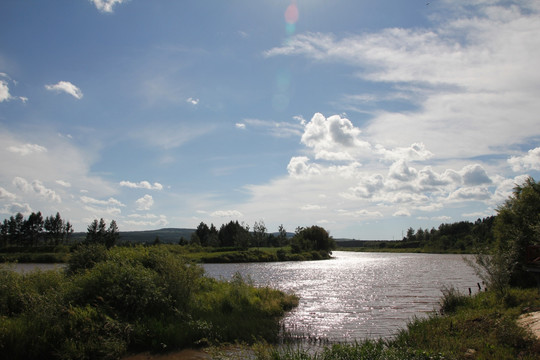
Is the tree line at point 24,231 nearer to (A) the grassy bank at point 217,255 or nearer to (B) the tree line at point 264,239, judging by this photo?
(A) the grassy bank at point 217,255

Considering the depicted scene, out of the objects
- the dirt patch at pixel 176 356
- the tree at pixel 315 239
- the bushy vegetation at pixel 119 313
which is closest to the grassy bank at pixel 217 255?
the tree at pixel 315 239

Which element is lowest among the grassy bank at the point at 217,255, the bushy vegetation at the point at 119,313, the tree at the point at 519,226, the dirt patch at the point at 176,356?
the grassy bank at the point at 217,255

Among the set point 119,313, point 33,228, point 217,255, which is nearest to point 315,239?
point 217,255

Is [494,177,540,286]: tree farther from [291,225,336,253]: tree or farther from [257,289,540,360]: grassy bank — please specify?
[291,225,336,253]: tree

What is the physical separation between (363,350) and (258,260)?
4003 inches

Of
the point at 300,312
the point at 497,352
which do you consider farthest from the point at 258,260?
the point at 497,352

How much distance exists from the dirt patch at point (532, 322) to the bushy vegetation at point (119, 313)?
11.0m

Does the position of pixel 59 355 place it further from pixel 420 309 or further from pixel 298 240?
pixel 298 240

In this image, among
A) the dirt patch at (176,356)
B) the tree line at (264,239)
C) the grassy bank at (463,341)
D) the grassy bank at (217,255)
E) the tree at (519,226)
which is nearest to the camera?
the grassy bank at (463,341)

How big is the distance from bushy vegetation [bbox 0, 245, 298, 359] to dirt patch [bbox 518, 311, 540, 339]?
11.0m

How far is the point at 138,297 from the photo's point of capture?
1975 cm

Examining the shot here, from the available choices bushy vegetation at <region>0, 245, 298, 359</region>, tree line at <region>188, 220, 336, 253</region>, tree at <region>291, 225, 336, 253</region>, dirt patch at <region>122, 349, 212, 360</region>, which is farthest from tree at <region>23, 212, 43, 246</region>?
dirt patch at <region>122, 349, 212, 360</region>

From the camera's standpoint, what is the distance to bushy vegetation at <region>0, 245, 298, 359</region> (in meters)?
15.6

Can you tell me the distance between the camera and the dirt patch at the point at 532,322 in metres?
14.6
